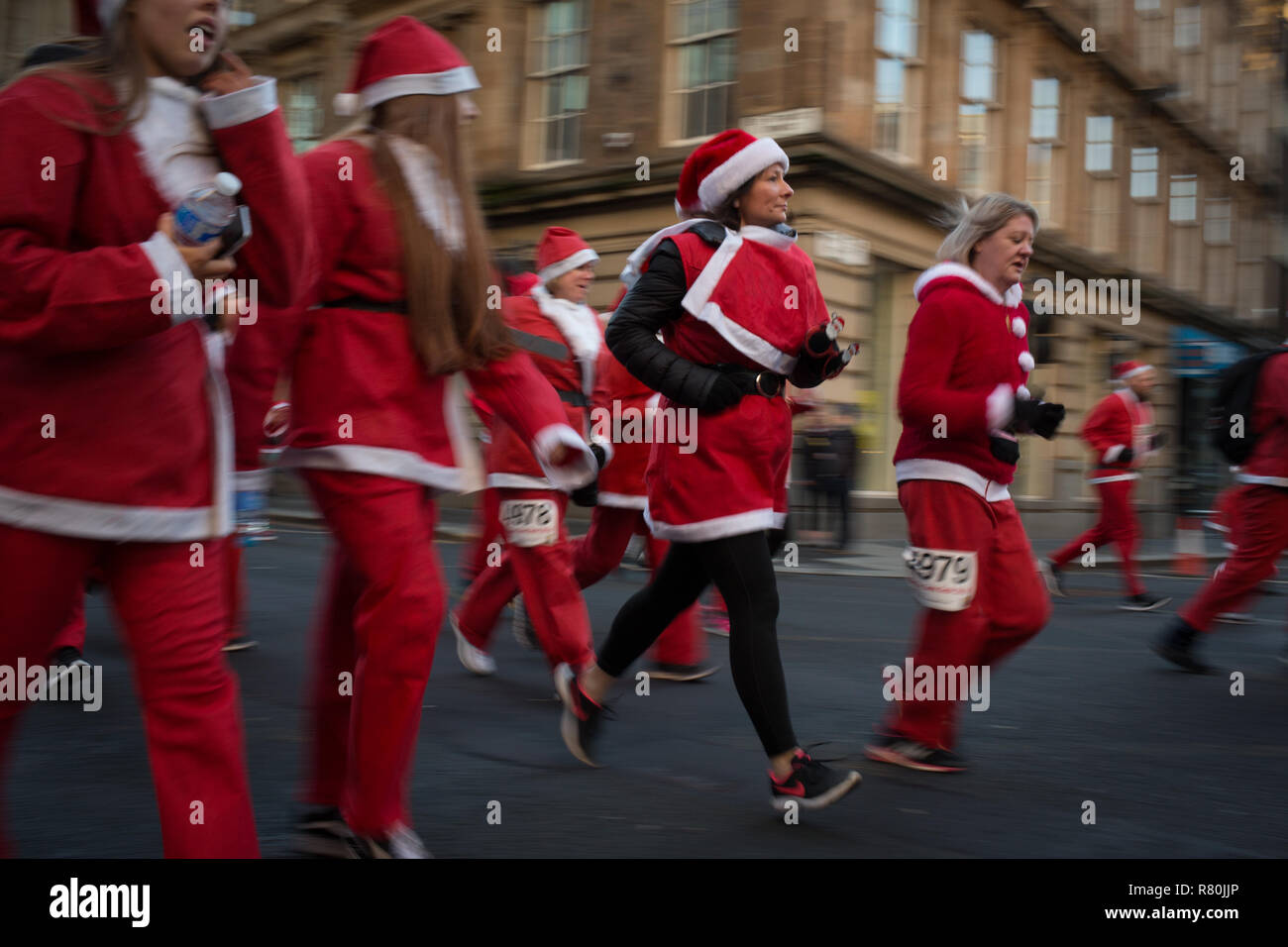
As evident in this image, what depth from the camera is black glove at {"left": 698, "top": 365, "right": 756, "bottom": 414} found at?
3545 mm

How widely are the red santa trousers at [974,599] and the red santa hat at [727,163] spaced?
1.14 meters

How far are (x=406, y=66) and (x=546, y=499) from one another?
2487mm

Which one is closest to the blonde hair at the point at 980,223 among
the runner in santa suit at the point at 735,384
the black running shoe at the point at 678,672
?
the runner in santa suit at the point at 735,384

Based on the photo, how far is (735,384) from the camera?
3.58 metres

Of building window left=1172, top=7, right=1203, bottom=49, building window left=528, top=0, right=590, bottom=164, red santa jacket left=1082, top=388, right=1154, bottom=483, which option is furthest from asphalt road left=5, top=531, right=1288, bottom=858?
building window left=1172, top=7, right=1203, bottom=49

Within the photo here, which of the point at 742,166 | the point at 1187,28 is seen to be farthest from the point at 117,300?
the point at 1187,28

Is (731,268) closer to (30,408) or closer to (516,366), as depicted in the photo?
(516,366)

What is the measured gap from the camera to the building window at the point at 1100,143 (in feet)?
81.0

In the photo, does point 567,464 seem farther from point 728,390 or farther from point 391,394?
point 728,390

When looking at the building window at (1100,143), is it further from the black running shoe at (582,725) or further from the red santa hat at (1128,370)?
the black running shoe at (582,725)

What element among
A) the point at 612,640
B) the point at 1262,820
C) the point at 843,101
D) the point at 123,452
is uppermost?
the point at 843,101

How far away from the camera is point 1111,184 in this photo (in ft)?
84.9
